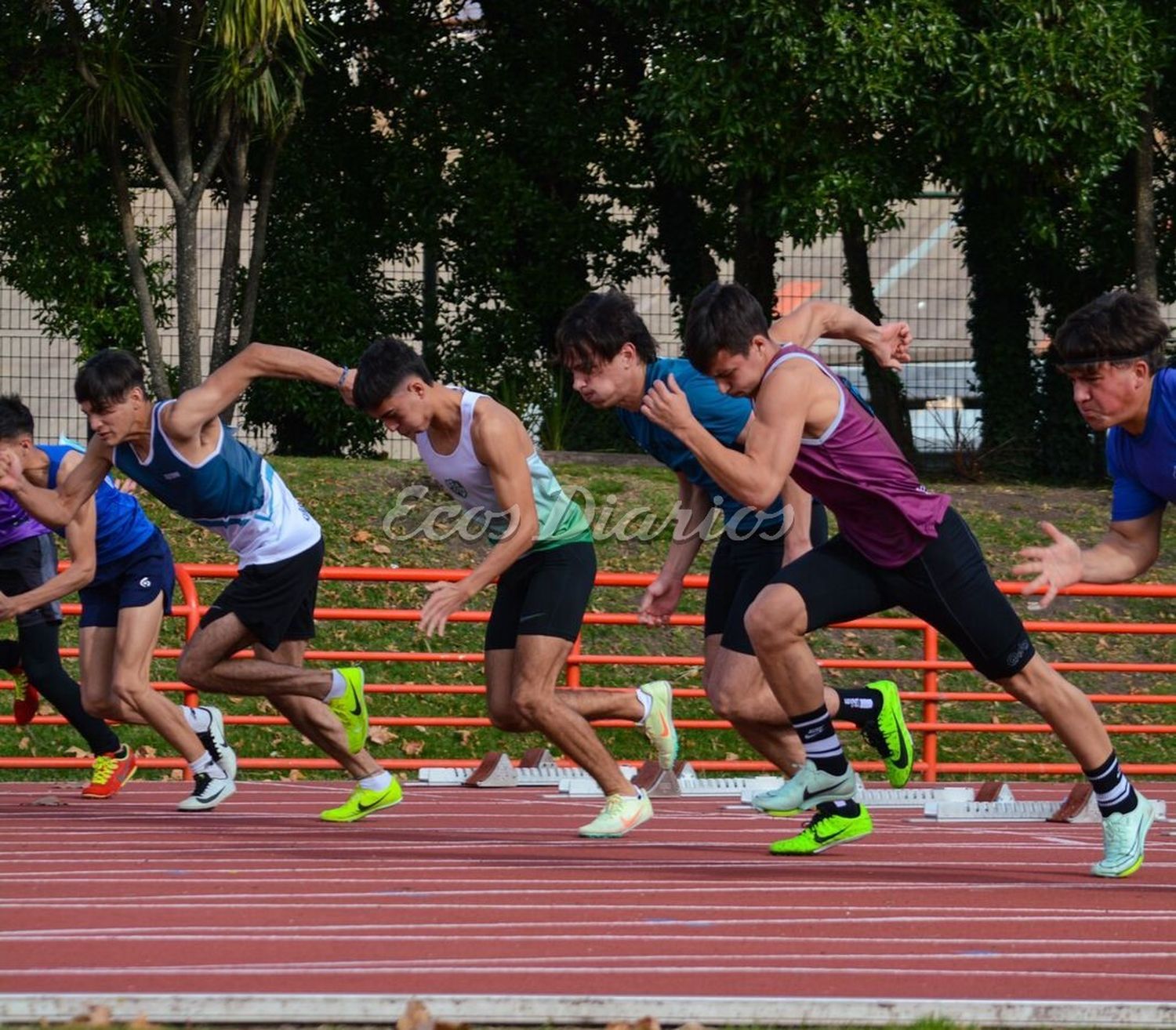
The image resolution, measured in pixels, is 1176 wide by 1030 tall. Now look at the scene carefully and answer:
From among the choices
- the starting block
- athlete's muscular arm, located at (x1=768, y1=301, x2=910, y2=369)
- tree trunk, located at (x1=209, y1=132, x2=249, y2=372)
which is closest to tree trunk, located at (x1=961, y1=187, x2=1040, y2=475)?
tree trunk, located at (x1=209, y1=132, x2=249, y2=372)

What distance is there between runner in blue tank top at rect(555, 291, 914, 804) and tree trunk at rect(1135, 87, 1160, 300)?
8.92 m

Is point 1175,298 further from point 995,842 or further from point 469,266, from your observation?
point 995,842

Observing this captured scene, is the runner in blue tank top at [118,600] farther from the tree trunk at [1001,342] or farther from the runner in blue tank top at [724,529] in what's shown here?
the tree trunk at [1001,342]

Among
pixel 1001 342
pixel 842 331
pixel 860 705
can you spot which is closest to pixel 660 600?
pixel 860 705

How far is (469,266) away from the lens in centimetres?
1797

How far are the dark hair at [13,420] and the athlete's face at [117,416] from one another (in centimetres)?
90

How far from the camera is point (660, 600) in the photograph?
312 inches

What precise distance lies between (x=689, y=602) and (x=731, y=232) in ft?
17.8

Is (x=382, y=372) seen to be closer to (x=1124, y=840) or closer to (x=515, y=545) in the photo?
(x=515, y=545)

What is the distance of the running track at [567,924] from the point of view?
4.23 metres

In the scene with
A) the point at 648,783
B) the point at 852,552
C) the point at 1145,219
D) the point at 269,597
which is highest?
the point at 1145,219

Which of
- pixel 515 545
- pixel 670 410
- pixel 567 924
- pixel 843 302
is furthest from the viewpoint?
pixel 843 302

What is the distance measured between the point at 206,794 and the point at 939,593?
4.13 metres

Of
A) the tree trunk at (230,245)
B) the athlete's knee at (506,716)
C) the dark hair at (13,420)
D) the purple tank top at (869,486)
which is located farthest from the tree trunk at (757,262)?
the purple tank top at (869,486)
